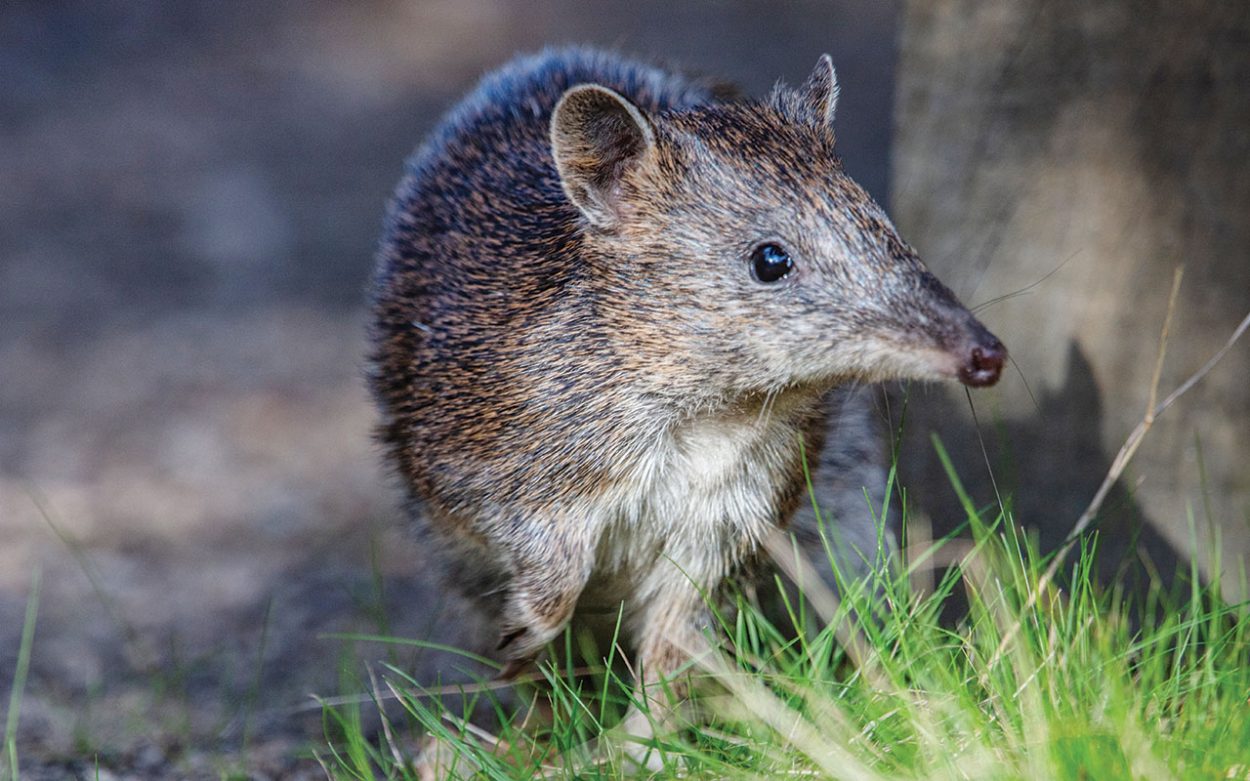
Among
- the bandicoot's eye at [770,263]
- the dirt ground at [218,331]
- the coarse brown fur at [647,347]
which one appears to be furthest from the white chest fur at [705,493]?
the dirt ground at [218,331]

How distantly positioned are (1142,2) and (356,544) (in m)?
4.02

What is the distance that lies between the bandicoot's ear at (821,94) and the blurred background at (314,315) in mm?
784

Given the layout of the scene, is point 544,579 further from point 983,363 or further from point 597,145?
point 983,363

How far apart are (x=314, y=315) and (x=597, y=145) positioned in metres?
5.55

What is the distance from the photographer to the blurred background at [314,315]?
394 cm

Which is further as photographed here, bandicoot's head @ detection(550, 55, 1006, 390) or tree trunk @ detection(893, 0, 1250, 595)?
tree trunk @ detection(893, 0, 1250, 595)

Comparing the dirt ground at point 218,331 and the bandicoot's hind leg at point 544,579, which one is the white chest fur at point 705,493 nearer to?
the bandicoot's hind leg at point 544,579

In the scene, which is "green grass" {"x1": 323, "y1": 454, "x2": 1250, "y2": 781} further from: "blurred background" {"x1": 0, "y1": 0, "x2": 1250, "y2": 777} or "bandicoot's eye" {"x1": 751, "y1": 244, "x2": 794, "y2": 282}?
"bandicoot's eye" {"x1": 751, "y1": 244, "x2": 794, "y2": 282}

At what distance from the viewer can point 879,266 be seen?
3027 millimetres

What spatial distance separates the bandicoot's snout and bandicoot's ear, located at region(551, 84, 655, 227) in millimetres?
929

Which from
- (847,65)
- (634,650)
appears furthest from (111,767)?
(847,65)

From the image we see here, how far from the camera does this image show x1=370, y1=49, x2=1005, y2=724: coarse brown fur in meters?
3.06

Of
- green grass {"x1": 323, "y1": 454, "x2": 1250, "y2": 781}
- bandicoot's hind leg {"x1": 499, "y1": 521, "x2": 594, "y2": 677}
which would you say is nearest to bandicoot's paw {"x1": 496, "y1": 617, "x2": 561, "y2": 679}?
bandicoot's hind leg {"x1": 499, "y1": 521, "x2": 594, "y2": 677}

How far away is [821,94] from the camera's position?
348cm
